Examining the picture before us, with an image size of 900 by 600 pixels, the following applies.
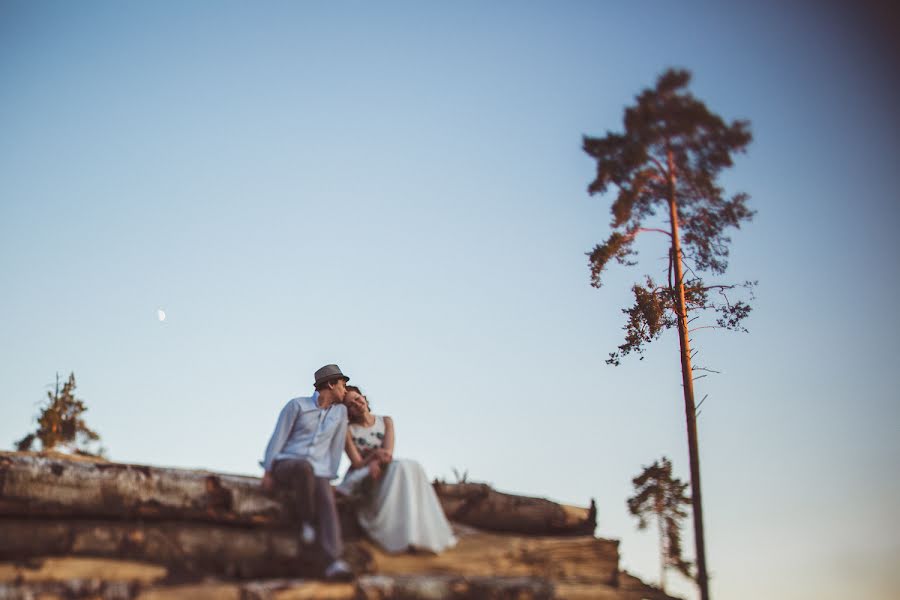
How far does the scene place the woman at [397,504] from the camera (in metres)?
8.41

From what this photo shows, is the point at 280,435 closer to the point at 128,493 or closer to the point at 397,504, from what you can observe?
the point at 397,504

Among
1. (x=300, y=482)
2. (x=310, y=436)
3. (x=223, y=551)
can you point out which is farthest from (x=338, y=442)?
(x=223, y=551)

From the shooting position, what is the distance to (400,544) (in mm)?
8359

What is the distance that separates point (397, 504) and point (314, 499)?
1112 mm

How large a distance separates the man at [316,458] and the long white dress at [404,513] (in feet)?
2.25

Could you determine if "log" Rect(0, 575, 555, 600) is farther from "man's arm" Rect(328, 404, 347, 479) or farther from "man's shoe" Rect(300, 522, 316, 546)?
"man's arm" Rect(328, 404, 347, 479)

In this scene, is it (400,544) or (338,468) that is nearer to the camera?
(400,544)

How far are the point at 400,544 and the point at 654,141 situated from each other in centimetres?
902

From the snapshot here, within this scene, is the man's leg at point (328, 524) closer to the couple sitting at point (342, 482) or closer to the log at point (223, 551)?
the couple sitting at point (342, 482)

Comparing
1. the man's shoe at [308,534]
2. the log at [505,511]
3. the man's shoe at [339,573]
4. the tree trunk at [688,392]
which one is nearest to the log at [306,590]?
the man's shoe at [339,573]

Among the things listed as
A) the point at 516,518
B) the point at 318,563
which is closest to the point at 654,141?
the point at 516,518

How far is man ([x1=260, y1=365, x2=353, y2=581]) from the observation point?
25.4ft

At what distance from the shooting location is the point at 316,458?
8.67 metres

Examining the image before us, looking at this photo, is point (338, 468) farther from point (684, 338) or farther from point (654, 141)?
point (654, 141)
